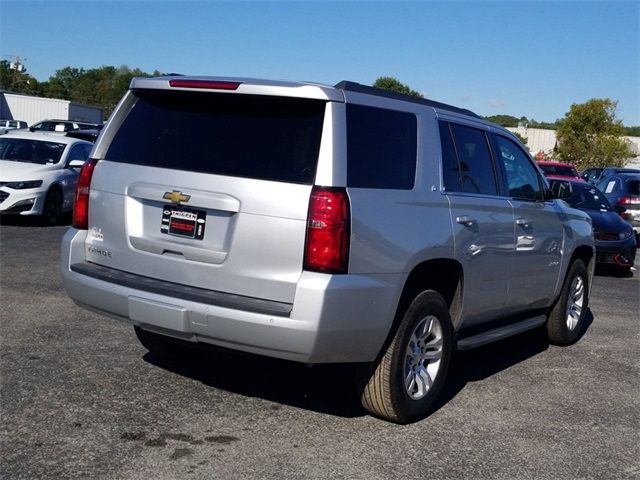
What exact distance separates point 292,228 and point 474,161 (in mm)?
2110

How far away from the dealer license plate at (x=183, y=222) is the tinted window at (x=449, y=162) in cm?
171

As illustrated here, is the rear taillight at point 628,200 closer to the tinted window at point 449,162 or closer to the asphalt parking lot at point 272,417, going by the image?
the asphalt parking lot at point 272,417

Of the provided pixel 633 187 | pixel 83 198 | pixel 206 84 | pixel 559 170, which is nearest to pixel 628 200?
pixel 633 187

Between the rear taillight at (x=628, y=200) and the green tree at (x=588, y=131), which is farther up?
the green tree at (x=588, y=131)

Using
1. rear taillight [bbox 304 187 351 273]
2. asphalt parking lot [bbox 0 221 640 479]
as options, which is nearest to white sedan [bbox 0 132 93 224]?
asphalt parking lot [bbox 0 221 640 479]

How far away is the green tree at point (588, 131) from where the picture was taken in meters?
55.1

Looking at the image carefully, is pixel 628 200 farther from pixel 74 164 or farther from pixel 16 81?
pixel 16 81

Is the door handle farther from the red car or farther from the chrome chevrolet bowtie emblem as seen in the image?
the red car

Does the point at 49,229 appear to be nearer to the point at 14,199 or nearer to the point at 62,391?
the point at 14,199

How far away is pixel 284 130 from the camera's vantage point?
479cm

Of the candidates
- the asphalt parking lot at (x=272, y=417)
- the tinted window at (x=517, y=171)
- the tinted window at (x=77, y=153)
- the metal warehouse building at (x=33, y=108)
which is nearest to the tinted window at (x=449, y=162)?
the tinted window at (x=517, y=171)

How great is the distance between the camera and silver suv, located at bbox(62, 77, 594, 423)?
457 cm

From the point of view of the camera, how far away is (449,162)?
227 inches

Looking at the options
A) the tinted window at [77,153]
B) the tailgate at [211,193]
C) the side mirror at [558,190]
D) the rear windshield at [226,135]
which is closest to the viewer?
the tailgate at [211,193]
